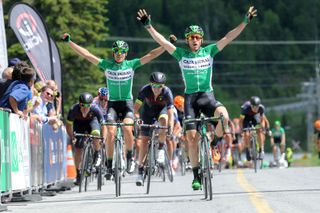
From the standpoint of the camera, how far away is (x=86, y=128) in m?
20.9

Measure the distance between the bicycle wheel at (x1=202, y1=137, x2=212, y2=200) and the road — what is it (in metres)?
0.15

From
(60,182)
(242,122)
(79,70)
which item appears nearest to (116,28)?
(79,70)

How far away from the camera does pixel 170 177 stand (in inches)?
880

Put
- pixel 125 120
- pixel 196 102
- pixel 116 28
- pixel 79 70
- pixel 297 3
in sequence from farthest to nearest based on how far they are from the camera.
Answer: pixel 297 3, pixel 116 28, pixel 79 70, pixel 125 120, pixel 196 102

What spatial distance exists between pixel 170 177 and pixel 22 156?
19.7 feet

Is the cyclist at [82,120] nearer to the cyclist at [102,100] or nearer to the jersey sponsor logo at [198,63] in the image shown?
the cyclist at [102,100]

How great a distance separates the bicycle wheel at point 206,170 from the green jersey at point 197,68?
0.97 metres

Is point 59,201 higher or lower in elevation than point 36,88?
lower

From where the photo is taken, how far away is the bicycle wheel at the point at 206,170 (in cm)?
1537

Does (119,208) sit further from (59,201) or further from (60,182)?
(60,182)

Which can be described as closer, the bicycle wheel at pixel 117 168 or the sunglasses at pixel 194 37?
the sunglasses at pixel 194 37

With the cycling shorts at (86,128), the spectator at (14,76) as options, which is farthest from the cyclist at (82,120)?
the spectator at (14,76)

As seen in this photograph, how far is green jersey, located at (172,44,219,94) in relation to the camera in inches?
658

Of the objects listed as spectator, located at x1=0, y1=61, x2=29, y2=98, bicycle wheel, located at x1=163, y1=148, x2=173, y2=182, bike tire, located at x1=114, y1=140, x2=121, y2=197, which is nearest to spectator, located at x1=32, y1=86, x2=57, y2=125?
spectator, located at x1=0, y1=61, x2=29, y2=98
